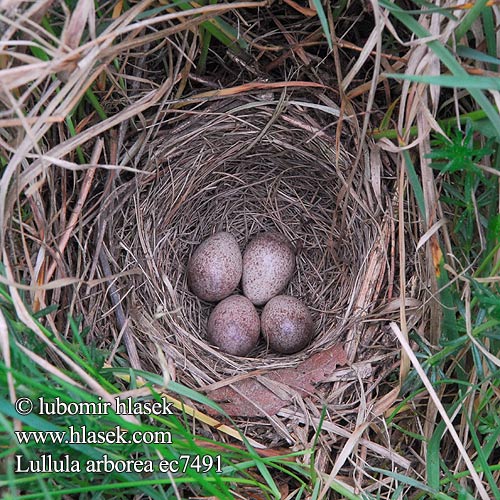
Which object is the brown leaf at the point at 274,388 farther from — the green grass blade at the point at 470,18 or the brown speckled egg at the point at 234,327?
the green grass blade at the point at 470,18

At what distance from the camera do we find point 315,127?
1.75 metres

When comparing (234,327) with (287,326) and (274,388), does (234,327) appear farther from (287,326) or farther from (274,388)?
(274,388)

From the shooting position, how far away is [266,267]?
200 centimetres

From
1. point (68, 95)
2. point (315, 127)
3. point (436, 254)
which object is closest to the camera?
point (68, 95)

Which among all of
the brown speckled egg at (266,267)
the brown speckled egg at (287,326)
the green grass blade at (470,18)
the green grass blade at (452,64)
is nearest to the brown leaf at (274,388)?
the brown speckled egg at (287,326)

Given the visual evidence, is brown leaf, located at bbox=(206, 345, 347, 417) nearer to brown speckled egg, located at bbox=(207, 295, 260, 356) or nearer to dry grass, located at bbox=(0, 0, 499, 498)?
dry grass, located at bbox=(0, 0, 499, 498)

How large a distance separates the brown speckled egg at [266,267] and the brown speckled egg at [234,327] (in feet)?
0.32

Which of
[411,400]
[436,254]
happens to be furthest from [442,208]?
[411,400]

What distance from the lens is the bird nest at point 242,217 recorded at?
65.8 inches

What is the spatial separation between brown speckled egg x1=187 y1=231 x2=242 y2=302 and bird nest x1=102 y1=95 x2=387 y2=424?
63 millimetres

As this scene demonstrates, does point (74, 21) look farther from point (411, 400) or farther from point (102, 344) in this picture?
point (411, 400)

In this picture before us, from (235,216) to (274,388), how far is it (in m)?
0.73

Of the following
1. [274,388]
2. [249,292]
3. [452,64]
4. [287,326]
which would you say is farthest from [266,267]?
[452,64]

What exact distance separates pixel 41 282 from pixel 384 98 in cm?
104
